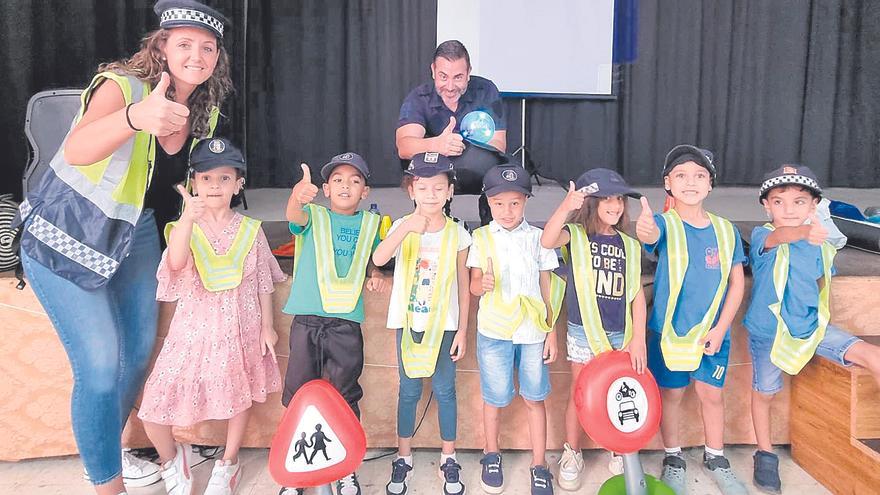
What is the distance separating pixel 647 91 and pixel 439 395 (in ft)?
14.2

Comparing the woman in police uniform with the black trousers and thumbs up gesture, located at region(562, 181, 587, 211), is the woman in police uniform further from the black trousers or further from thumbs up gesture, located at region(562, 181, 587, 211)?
thumbs up gesture, located at region(562, 181, 587, 211)

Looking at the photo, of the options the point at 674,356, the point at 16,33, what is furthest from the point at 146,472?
the point at 16,33

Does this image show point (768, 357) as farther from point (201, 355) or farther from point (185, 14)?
point (185, 14)

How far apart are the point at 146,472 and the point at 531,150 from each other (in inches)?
163

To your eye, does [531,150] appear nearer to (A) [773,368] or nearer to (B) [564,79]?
(B) [564,79]

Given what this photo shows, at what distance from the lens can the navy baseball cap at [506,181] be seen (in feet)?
5.47

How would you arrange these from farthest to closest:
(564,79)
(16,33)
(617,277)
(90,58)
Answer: (564,79) < (90,58) < (16,33) < (617,277)

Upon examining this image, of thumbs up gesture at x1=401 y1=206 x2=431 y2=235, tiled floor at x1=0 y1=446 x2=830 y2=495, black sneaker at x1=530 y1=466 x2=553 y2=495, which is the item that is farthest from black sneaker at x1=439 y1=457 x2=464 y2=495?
thumbs up gesture at x1=401 y1=206 x2=431 y2=235

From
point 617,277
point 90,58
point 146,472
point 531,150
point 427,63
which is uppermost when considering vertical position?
point 427,63

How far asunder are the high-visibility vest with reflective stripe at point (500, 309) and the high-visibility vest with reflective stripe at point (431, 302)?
0.26 ft

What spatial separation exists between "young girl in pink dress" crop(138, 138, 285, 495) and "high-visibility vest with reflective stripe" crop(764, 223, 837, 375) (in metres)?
1.38

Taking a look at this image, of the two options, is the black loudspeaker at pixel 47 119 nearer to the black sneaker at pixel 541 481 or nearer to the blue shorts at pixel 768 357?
the black sneaker at pixel 541 481

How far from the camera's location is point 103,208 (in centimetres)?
144

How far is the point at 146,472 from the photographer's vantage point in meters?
1.77
